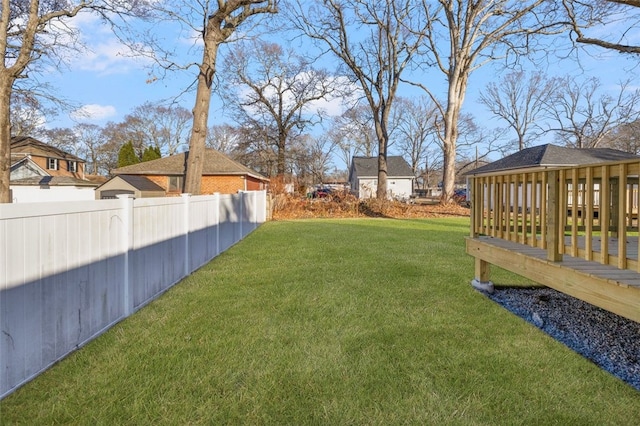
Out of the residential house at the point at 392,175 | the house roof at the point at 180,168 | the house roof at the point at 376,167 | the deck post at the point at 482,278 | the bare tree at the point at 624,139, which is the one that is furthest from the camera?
the house roof at the point at 376,167

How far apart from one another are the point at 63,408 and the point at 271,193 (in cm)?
1777

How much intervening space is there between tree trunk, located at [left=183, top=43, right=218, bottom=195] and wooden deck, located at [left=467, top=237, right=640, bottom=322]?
8.72 metres

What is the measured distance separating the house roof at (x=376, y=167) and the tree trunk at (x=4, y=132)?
31.2 metres

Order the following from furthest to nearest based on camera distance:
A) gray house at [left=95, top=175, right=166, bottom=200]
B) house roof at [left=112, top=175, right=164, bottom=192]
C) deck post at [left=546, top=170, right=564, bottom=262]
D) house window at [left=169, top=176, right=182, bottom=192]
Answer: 1. house window at [left=169, top=176, right=182, bottom=192]
2. house roof at [left=112, top=175, right=164, bottom=192]
3. gray house at [left=95, top=175, right=166, bottom=200]
4. deck post at [left=546, top=170, right=564, bottom=262]

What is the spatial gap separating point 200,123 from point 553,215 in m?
10.1

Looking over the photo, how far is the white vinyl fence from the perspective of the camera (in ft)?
7.64

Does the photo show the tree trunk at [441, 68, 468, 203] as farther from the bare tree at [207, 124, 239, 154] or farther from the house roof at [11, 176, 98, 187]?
the bare tree at [207, 124, 239, 154]

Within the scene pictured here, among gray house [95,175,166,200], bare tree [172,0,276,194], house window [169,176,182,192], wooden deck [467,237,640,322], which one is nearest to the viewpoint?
wooden deck [467,237,640,322]

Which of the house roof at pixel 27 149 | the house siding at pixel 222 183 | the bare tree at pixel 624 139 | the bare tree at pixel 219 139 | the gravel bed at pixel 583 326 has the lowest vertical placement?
the gravel bed at pixel 583 326

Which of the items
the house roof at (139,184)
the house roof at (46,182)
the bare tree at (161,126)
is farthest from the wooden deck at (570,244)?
the bare tree at (161,126)

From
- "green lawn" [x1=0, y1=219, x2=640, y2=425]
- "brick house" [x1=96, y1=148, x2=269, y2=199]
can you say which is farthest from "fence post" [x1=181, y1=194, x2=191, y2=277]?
"brick house" [x1=96, y1=148, x2=269, y2=199]

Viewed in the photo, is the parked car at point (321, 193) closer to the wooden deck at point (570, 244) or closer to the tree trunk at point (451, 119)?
the tree trunk at point (451, 119)

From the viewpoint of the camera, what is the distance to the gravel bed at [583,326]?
3094 millimetres

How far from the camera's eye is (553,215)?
3.64 meters
